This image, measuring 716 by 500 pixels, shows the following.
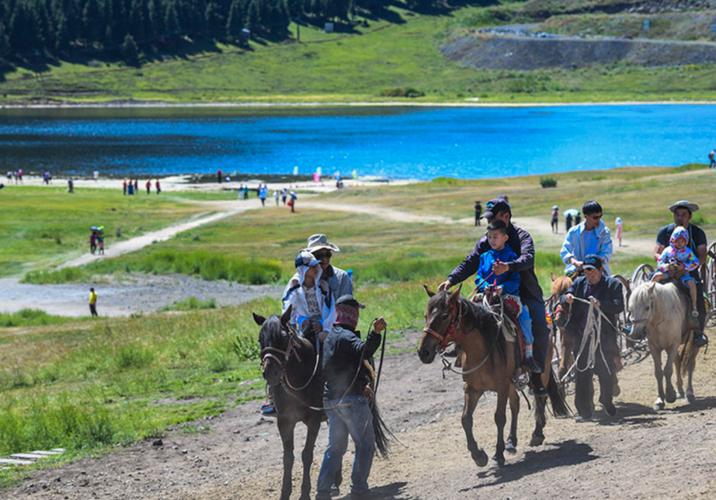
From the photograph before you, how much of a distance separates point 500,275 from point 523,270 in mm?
289

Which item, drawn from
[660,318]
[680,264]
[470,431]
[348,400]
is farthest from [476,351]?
[680,264]

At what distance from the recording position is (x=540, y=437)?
14531 millimetres

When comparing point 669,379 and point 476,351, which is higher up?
point 476,351

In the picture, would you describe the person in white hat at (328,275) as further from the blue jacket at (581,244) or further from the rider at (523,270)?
the blue jacket at (581,244)

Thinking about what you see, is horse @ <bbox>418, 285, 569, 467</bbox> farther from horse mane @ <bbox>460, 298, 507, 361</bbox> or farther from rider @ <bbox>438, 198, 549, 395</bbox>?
rider @ <bbox>438, 198, 549, 395</bbox>

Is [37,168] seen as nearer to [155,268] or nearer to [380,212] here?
[380,212]

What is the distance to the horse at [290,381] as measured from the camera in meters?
12.5

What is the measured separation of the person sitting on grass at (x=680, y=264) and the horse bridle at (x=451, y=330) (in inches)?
205

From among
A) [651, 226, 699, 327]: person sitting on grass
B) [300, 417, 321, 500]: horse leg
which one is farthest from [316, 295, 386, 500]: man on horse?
[651, 226, 699, 327]: person sitting on grass

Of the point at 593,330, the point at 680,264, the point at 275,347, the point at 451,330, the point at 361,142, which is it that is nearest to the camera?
the point at 275,347

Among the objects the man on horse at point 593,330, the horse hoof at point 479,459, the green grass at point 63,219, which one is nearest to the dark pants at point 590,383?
the man on horse at point 593,330

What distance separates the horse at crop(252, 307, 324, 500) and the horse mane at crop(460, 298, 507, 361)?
1.83 metres

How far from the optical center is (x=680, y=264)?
1720 cm

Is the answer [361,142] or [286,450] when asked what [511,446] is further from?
[361,142]
